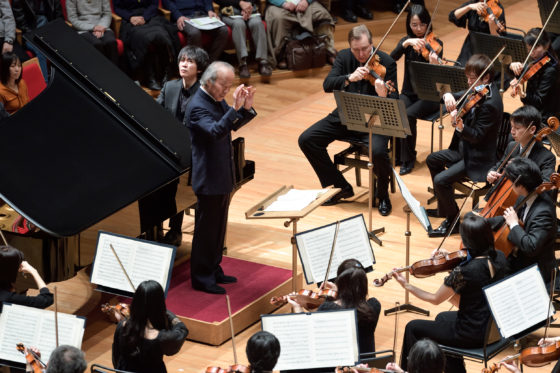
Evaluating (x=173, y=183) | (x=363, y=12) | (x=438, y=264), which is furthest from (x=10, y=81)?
(x=363, y=12)

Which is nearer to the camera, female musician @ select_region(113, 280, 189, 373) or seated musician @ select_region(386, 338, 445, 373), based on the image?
seated musician @ select_region(386, 338, 445, 373)

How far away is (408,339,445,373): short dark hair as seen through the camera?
349 cm

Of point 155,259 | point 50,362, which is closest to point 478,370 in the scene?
point 155,259

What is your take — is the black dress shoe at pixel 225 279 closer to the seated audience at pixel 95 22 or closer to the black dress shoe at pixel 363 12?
the seated audience at pixel 95 22

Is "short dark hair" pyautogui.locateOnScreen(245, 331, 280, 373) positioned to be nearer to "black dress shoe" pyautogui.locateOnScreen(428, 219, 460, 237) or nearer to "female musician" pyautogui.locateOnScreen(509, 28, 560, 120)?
"black dress shoe" pyautogui.locateOnScreen(428, 219, 460, 237)

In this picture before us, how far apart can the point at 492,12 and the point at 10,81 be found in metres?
4.10

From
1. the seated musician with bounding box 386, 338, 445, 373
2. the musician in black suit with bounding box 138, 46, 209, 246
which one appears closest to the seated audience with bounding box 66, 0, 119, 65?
the musician in black suit with bounding box 138, 46, 209, 246

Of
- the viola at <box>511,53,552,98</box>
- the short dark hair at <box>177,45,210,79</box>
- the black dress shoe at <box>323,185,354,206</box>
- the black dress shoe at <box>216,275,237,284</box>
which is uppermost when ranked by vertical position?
the short dark hair at <box>177,45,210,79</box>

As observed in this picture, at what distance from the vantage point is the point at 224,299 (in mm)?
5293

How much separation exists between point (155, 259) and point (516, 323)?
1.74 meters

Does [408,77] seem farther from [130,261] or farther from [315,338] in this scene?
[315,338]

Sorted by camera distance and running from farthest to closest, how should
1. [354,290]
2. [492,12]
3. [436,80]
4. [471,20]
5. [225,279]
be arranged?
[471,20]
[492,12]
[436,80]
[225,279]
[354,290]

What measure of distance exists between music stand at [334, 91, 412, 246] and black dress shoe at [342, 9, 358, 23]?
15.7ft

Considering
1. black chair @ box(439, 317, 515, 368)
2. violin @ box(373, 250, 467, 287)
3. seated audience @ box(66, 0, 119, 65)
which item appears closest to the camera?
black chair @ box(439, 317, 515, 368)
